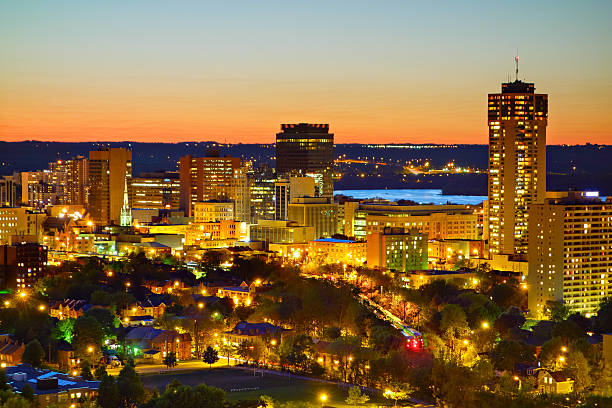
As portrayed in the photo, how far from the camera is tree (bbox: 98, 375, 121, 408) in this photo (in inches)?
1802

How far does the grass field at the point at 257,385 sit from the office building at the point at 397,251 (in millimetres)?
34652

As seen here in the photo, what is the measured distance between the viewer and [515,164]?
94.7 meters

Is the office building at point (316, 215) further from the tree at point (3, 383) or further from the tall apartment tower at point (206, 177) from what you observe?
the tree at point (3, 383)

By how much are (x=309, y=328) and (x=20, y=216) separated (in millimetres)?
50608

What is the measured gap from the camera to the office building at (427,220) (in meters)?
102

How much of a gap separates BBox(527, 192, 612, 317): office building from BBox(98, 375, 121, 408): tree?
3386 centimetres

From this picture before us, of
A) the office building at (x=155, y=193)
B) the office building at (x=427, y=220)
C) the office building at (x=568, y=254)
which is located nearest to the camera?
the office building at (x=568, y=254)

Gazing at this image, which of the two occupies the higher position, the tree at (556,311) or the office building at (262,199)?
the office building at (262,199)

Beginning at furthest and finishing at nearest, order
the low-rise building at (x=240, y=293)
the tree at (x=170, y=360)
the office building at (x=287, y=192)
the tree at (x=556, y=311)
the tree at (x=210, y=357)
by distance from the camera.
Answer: the office building at (x=287, y=192)
the low-rise building at (x=240, y=293)
the tree at (x=556, y=311)
the tree at (x=210, y=357)
the tree at (x=170, y=360)

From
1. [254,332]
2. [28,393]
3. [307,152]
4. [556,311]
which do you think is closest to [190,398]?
[28,393]

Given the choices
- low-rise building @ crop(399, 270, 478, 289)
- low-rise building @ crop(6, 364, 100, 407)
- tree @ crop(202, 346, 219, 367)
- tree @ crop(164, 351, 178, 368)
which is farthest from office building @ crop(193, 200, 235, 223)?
low-rise building @ crop(6, 364, 100, 407)

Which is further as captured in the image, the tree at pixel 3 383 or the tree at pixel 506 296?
the tree at pixel 506 296

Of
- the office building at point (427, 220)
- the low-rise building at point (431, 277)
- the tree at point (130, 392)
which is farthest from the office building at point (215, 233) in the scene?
the tree at point (130, 392)

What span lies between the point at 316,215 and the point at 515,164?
71.7ft
